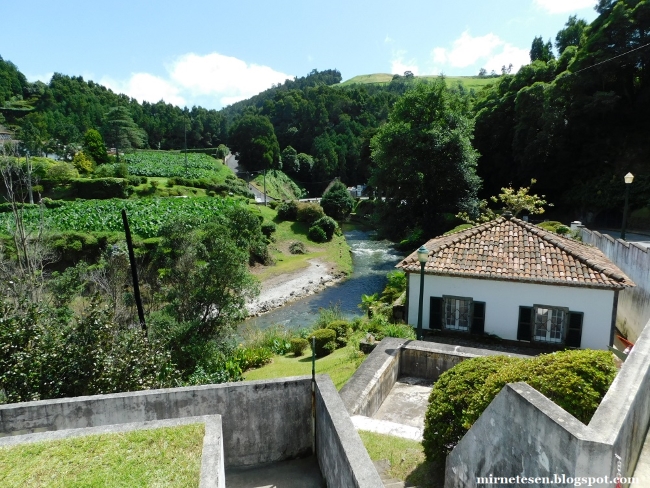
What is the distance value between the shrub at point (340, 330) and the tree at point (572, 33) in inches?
1763

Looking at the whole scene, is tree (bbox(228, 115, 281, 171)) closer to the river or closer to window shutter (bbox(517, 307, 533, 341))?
the river

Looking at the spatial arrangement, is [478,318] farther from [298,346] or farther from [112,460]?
[112,460]

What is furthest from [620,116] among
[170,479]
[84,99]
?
[84,99]

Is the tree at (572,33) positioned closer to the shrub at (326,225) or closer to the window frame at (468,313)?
the shrub at (326,225)

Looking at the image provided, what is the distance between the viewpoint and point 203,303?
16.8m

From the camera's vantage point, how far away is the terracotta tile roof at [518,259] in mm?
13398

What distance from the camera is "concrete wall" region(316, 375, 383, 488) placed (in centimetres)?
467

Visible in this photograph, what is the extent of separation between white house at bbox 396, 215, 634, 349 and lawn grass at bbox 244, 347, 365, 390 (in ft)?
9.95

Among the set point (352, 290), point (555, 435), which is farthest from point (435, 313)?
point (352, 290)

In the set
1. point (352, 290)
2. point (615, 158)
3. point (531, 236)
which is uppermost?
point (615, 158)

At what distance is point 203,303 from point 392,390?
9175 mm

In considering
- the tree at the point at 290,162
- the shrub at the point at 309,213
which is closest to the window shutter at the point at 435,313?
the shrub at the point at 309,213

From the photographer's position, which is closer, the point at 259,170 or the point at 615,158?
the point at 615,158

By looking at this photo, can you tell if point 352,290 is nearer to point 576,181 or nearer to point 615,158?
point 576,181
